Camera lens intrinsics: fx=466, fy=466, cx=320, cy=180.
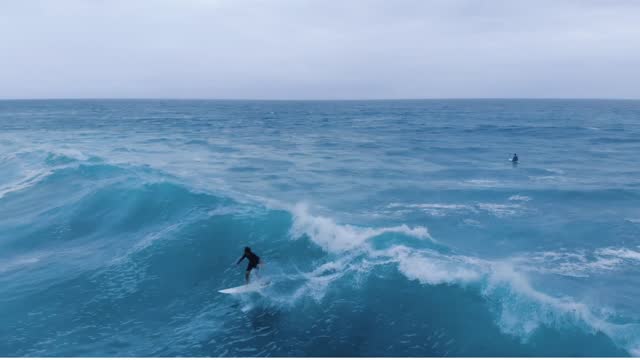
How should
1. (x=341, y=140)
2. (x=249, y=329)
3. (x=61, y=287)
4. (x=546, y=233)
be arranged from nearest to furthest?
(x=249, y=329), (x=61, y=287), (x=546, y=233), (x=341, y=140)

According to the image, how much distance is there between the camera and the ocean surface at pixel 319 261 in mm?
15234

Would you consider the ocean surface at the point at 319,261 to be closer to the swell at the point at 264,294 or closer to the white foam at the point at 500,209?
the swell at the point at 264,294

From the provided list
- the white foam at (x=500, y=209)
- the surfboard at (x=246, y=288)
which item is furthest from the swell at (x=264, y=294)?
the white foam at (x=500, y=209)

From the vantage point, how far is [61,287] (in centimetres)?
1958

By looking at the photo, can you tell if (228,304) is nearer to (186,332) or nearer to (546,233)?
(186,332)

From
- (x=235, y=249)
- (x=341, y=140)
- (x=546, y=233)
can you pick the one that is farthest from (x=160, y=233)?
(x=341, y=140)

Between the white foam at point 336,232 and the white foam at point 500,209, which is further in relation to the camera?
the white foam at point 500,209

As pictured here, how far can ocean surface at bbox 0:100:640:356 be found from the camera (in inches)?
600

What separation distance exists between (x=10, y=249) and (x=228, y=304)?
14094mm

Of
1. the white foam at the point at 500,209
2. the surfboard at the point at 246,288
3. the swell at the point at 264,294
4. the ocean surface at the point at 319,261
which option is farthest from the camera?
the white foam at the point at 500,209

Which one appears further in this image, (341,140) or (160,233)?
(341,140)

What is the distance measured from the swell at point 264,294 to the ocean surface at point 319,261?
0.08m

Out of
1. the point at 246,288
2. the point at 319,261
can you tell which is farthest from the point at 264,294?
the point at 319,261

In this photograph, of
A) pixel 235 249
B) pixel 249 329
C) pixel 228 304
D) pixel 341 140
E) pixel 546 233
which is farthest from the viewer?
pixel 341 140
